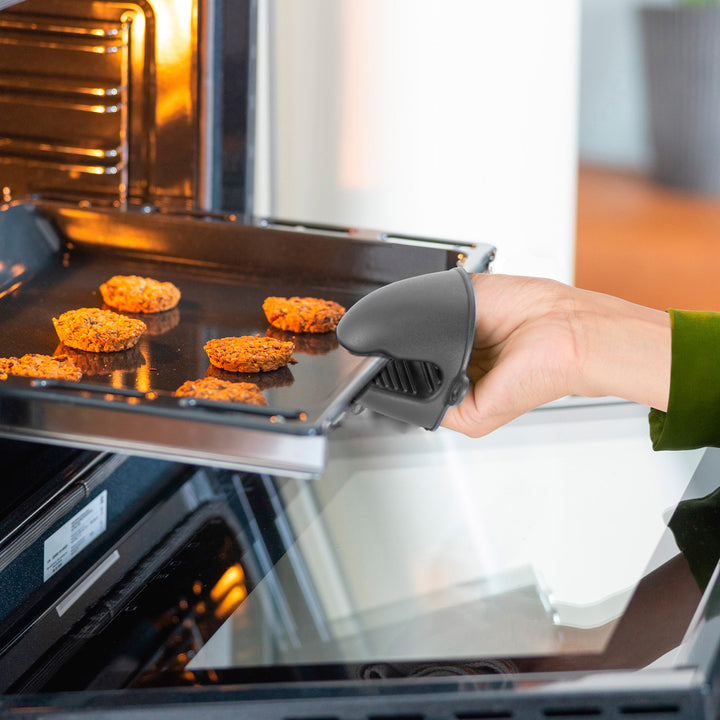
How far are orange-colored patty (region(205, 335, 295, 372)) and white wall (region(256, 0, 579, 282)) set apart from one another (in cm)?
57

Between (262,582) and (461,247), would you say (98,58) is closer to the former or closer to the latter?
(461,247)

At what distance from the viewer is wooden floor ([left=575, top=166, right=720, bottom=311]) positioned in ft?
10.3

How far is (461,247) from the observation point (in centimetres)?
105

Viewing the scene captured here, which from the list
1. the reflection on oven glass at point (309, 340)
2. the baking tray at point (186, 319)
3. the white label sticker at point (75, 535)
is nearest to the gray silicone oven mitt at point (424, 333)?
the baking tray at point (186, 319)

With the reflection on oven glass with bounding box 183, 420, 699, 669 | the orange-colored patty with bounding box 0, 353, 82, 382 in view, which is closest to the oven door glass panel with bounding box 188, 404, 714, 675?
the reflection on oven glass with bounding box 183, 420, 699, 669

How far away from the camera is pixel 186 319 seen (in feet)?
3.26

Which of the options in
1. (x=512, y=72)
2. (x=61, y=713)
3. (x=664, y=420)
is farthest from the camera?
(x=512, y=72)

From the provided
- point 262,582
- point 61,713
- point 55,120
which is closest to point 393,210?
point 55,120

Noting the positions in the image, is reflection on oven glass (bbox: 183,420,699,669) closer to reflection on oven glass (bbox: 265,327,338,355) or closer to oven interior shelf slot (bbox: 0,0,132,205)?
reflection on oven glass (bbox: 265,327,338,355)

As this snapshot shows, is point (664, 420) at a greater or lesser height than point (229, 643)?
Answer: greater

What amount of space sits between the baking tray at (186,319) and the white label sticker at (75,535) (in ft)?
0.35

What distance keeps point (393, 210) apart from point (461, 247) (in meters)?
0.38

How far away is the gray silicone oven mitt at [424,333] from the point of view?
74 cm

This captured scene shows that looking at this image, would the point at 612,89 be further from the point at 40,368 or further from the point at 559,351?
the point at 40,368
